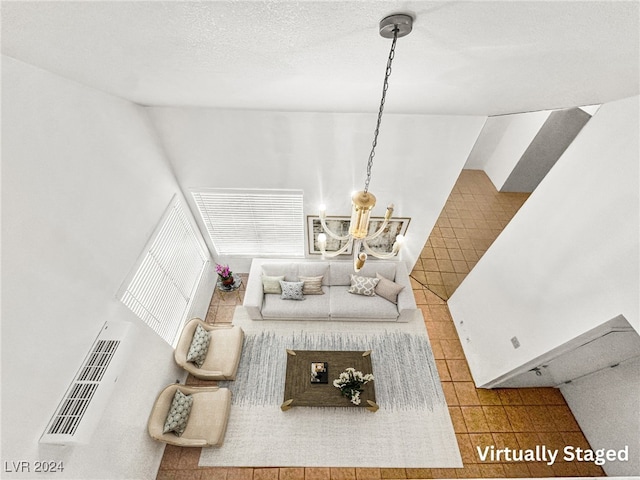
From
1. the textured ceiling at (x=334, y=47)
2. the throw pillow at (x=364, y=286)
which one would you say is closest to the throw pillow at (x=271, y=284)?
the throw pillow at (x=364, y=286)

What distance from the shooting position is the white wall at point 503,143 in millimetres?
7004

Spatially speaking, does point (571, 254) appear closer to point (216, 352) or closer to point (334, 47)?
point (334, 47)

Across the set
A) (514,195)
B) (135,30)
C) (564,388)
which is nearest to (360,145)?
(135,30)

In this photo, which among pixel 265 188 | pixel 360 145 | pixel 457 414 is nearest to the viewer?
pixel 360 145

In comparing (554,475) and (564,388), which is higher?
(564,388)

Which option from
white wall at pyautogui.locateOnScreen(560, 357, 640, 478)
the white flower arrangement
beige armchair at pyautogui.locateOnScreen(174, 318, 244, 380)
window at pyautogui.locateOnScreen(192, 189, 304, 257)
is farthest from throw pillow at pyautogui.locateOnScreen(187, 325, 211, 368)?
white wall at pyautogui.locateOnScreen(560, 357, 640, 478)

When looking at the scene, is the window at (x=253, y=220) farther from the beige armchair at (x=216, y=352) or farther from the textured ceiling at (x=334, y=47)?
the textured ceiling at (x=334, y=47)

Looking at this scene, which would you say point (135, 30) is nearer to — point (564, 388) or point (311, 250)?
point (311, 250)

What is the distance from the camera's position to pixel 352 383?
4.16 metres

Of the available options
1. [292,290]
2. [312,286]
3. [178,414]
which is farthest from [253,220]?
[178,414]

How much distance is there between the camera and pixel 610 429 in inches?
149

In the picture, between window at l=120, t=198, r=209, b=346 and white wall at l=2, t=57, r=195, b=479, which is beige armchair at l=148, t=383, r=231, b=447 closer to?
white wall at l=2, t=57, r=195, b=479

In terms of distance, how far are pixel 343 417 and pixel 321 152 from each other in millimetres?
3888

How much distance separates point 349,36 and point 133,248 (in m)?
3.21
